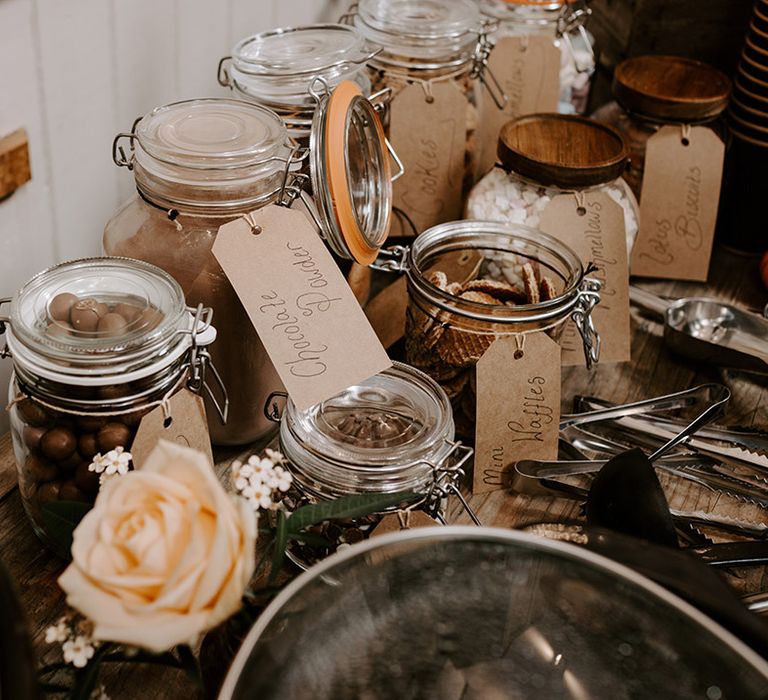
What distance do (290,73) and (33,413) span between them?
1.22 feet

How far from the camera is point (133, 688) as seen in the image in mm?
544

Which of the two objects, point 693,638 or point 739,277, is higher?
point 693,638

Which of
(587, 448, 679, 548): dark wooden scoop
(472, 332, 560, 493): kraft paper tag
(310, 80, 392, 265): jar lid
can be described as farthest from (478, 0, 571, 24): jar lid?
(587, 448, 679, 548): dark wooden scoop

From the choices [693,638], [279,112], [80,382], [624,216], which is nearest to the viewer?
[693,638]

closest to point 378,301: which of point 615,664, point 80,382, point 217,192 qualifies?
point 217,192

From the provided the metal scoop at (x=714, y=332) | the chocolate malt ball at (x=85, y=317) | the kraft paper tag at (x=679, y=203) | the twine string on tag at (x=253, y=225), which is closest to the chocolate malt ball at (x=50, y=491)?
the chocolate malt ball at (x=85, y=317)

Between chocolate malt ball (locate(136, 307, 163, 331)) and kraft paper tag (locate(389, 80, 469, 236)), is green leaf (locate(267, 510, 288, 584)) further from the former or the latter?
kraft paper tag (locate(389, 80, 469, 236))

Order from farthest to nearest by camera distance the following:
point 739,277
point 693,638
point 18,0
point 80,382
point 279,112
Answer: point 739,277
point 279,112
point 18,0
point 80,382
point 693,638

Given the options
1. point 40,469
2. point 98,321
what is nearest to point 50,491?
point 40,469

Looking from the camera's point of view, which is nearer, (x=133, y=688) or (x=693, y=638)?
(x=693, y=638)

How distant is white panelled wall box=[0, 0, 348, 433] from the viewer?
2.21ft

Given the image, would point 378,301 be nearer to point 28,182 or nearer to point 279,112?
point 279,112

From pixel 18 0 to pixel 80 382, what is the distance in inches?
11.7

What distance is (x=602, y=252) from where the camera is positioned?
0.87 metres
